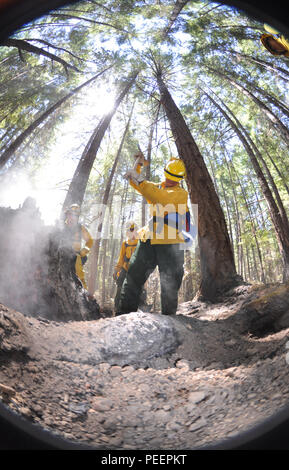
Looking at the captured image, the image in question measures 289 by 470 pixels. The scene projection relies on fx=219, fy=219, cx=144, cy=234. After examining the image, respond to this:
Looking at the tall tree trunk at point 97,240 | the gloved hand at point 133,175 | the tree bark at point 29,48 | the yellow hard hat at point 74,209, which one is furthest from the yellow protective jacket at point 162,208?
the tree bark at point 29,48

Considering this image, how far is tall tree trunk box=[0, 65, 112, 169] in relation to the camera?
936mm

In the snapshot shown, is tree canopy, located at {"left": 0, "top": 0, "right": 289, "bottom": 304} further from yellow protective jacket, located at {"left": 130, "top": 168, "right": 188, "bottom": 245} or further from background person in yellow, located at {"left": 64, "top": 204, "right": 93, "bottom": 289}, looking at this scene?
yellow protective jacket, located at {"left": 130, "top": 168, "right": 188, "bottom": 245}

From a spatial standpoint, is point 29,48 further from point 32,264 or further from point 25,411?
point 25,411

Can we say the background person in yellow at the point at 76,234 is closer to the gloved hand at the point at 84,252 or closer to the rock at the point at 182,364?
the gloved hand at the point at 84,252

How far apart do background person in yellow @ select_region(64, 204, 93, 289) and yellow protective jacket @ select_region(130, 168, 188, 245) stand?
77 cm

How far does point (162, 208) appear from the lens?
6.62 ft

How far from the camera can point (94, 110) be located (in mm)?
1180

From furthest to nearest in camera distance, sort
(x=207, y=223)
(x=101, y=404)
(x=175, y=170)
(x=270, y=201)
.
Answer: (x=175, y=170), (x=207, y=223), (x=270, y=201), (x=101, y=404)

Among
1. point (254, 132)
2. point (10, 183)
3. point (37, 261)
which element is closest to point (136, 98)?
point (254, 132)

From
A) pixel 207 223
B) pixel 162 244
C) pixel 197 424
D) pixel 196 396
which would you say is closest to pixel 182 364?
pixel 196 396

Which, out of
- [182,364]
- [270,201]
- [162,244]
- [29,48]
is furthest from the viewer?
[162,244]

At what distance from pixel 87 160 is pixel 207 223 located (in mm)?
979

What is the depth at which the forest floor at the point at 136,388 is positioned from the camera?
23.2 inches

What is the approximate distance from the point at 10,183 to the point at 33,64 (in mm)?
573
